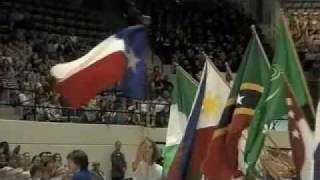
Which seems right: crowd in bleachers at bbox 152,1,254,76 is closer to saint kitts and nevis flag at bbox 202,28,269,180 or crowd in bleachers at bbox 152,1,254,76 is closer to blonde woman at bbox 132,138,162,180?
blonde woman at bbox 132,138,162,180

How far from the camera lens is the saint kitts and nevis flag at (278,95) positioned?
26.9 feet

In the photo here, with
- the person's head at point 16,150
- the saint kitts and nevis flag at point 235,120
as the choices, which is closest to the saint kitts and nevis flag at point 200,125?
the saint kitts and nevis flag at point 235,120

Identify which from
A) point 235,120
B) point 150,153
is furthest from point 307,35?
point 235,120

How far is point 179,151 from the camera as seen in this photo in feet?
28.9

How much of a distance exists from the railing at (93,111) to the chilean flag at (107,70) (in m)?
7.77

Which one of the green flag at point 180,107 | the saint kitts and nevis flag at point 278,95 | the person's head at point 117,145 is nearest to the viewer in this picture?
the saint kitts and nevis flag at point 278,95

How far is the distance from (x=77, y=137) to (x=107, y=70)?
9627 millimetres

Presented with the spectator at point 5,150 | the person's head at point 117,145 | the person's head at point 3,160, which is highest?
the spectator at point 5,150

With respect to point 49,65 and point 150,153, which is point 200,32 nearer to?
point 49,65

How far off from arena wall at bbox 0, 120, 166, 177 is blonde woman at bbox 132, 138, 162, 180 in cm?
620

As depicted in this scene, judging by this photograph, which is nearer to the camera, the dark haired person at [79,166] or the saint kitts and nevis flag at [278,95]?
the dark haired person at [79,166]

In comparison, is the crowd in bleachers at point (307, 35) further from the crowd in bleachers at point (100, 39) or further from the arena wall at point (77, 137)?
the arena wall at point (77, 137)

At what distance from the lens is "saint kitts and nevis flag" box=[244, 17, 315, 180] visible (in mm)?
8195

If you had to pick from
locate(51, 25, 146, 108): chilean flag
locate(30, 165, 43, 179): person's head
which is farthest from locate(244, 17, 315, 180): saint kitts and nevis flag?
locate(30, 165, 43, 179): person's head
